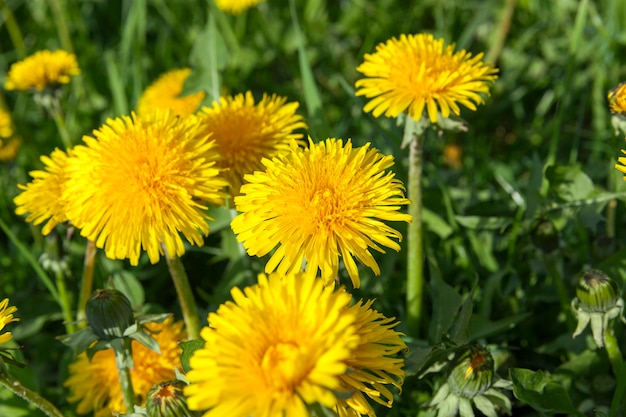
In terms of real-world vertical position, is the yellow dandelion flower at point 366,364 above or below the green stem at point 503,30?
below

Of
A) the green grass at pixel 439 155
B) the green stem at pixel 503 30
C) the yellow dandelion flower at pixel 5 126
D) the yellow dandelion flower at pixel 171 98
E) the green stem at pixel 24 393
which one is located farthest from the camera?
the green stem at pixel 503 30

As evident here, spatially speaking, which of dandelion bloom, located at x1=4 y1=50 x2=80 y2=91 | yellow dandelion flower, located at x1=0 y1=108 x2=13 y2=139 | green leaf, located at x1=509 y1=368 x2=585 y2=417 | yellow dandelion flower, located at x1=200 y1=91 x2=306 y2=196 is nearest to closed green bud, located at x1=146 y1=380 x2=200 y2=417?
yellow dandelion flower, located at x1=200 y1=91 x2=306 y2=196

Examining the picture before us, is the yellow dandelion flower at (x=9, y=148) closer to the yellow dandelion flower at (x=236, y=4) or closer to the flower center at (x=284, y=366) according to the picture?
the yellow dandelion flower at (x=236, y=4)

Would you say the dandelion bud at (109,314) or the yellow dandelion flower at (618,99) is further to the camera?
the yellow dandelion flower at (618,99)

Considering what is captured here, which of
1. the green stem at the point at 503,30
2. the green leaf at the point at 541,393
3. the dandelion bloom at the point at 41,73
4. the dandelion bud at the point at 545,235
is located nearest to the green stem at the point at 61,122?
the dandelion bloom at the point at 41,73

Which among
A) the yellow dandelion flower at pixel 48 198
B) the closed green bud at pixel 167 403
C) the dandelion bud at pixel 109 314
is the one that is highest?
the yellow dandelion flower at pixel 48 198

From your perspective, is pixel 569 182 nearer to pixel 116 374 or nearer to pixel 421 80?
pixel 421 80

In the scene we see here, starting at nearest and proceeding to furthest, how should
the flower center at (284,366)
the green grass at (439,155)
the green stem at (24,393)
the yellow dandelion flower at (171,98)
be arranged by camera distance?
the flower center at (284,366), the green stem at (24,393), the green grass at (439,155), the yellow dandelion flower at (171,98)

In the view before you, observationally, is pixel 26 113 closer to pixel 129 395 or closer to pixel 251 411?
pixel 129 395
